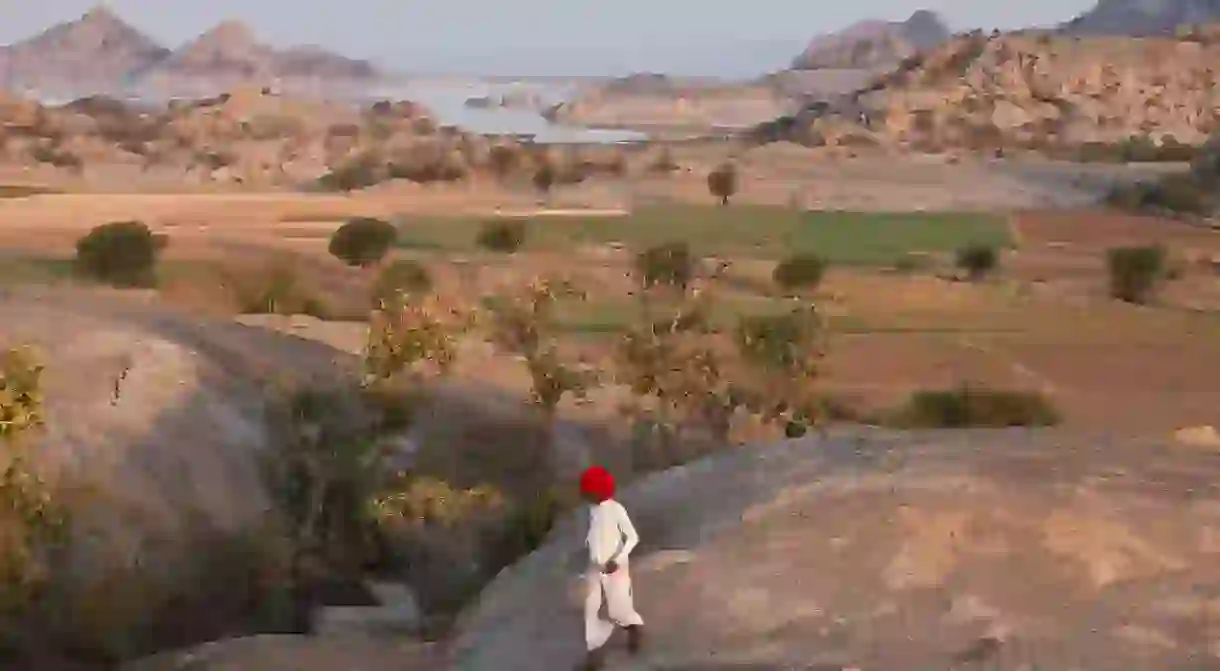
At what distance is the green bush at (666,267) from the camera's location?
112 feet

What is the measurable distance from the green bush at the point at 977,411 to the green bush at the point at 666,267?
536 cm

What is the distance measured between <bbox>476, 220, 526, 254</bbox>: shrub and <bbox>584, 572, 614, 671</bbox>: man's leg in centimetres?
4832

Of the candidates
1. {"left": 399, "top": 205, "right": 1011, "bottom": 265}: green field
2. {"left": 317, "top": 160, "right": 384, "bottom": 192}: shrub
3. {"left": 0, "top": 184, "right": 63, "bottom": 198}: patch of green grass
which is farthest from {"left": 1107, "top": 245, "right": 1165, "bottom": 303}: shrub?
{"left": 317, "top": 160, "right": 384, "bottom": 192}: shrub

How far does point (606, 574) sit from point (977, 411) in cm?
1955

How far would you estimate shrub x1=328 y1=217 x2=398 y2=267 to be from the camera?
54.5m

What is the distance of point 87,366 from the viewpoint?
22500 millimetres

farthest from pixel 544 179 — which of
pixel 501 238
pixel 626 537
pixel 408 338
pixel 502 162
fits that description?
pixel 626 537

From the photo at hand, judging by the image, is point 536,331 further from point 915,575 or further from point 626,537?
point 626,537

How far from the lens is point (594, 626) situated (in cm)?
1165

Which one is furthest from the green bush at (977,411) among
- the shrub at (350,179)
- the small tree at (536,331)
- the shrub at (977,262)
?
the shrub at (350,179)

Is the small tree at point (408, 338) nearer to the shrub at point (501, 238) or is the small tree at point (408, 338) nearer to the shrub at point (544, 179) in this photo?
the shrub at point (501, 238)

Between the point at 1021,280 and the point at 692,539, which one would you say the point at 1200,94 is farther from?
the point at 692,539

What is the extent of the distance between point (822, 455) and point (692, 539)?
9.70 feet

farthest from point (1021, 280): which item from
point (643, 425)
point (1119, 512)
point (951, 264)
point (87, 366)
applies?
point (1119, 512)
